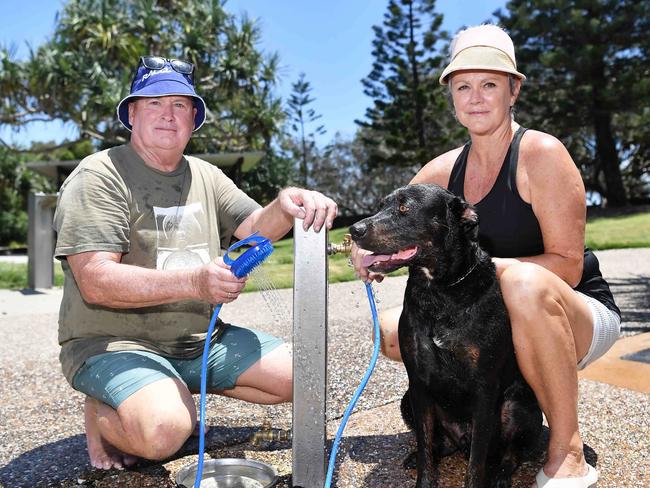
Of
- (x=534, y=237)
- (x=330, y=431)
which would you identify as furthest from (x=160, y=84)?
(x=330, y=431)

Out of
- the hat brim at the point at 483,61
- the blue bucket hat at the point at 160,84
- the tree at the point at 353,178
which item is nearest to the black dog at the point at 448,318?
the hat brim at the point at 483,61

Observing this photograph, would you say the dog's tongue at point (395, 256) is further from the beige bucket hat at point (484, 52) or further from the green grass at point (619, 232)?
the green grass at point (619, 232)

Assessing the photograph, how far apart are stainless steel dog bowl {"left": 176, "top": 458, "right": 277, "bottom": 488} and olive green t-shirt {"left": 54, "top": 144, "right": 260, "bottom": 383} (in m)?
0.52

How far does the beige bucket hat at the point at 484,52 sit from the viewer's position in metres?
2.47

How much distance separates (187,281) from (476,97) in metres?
1.36

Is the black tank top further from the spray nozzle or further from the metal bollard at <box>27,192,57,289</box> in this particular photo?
the metal bollard at <box>27,192,57,289</box>

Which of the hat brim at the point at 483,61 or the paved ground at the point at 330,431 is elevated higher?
the hat brim at the point at 483,61

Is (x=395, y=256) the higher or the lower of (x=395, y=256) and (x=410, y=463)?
the higher

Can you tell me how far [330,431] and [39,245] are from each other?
27.2ft

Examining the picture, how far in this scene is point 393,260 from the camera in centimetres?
221

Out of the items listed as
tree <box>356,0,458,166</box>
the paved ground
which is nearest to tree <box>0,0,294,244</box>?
tree <box>356,0,458,166</box>

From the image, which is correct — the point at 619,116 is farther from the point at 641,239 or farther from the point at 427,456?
the point at 427,456

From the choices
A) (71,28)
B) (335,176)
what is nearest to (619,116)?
(335,176)

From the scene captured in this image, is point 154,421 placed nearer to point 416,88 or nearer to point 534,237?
point 534,237
